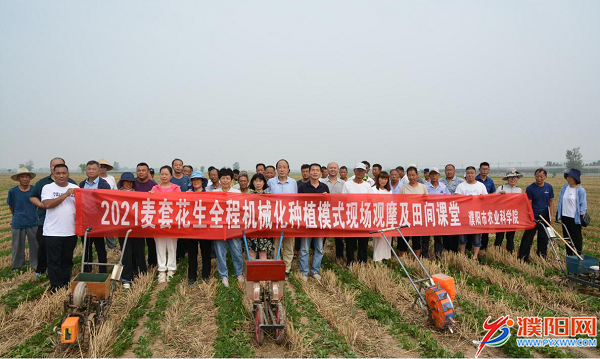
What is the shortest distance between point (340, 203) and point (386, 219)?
1.17 meters

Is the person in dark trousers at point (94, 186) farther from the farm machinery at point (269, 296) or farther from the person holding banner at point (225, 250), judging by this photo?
the farm machinery at point (269, 296)

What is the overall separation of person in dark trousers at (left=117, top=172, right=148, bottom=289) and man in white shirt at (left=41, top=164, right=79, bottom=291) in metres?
0.91

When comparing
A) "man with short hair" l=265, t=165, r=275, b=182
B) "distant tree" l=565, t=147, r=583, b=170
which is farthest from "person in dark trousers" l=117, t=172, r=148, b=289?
"distant tree" l=565, t=147, r=583, b=170

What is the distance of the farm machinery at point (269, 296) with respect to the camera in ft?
13.9

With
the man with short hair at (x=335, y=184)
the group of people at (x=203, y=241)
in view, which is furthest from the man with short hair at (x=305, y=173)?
the man with short hair at (x=335, y=184)

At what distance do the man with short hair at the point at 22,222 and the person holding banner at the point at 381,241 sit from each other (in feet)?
24.8

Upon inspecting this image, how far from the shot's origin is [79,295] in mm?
4070

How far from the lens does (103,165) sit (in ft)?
26.4

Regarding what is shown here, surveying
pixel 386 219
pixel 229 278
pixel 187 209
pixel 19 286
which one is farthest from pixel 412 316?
pixel 19 286

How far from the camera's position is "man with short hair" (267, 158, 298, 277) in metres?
7.10

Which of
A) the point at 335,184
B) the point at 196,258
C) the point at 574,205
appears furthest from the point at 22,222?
the point at 574,205

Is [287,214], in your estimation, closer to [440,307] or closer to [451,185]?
[440,307]

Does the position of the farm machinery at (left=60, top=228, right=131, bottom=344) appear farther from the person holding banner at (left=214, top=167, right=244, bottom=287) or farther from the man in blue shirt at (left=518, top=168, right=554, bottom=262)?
the man in blue shirt at (left=518, top=168, right=554, bottom=262)

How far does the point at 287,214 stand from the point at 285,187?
65cm
